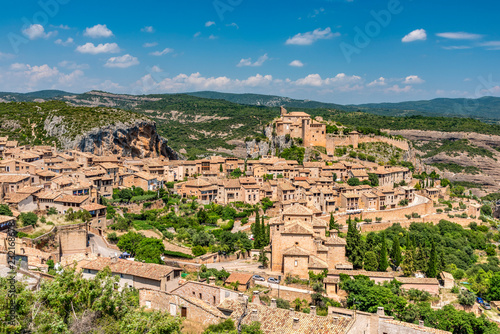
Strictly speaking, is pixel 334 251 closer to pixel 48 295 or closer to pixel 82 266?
pixel 82 266

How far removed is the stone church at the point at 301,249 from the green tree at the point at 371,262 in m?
1.99

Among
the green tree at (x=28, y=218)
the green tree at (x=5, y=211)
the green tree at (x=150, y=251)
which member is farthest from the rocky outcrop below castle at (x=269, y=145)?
the green tree at (x=5, y=211)

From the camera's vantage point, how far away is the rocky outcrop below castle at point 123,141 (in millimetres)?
66188

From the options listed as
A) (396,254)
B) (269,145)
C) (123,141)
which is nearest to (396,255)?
(396,254)

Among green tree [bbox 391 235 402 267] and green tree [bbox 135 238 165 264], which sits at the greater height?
green tree [bbox 135 238 165 264]

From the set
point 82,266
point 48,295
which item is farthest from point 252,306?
point 82,266

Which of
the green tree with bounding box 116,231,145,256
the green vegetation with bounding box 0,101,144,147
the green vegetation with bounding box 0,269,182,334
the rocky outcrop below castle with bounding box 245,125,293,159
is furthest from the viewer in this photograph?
the rocky outcrop below castle with bounding box 245,125,293,159

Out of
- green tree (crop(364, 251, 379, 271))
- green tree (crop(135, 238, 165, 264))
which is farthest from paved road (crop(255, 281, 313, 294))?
green tree (crop(364, 251, 379, 271))

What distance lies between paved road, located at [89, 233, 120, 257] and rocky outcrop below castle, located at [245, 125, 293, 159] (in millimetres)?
43286

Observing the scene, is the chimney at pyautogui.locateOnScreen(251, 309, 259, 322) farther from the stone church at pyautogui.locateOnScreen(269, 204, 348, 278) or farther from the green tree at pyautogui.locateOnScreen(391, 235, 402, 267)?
the green tree at pyautogui.locateOnScreen(391, 235, 402, 267)

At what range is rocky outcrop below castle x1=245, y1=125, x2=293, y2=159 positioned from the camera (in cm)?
7456

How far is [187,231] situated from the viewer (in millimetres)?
40875

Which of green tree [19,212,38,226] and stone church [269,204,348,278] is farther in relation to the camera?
green tree [19,212,38,226]

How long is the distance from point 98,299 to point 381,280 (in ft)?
73.7
